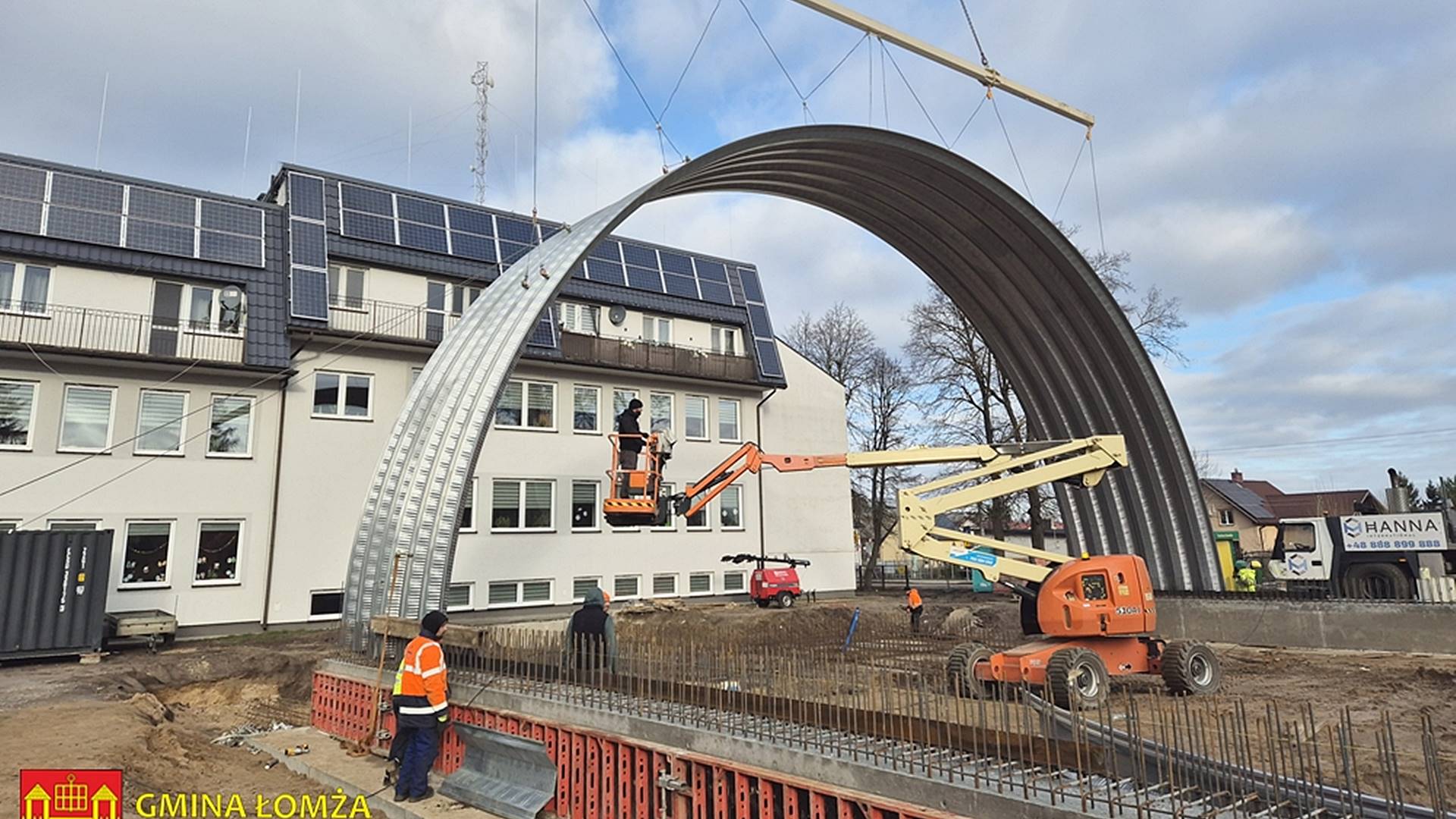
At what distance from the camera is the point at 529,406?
969 inches

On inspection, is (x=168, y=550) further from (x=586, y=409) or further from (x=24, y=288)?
(x=586, y=409)

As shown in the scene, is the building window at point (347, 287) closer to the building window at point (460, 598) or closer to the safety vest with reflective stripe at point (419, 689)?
the building window at point (460, 598)

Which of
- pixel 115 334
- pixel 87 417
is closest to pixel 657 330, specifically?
pixel 115 334

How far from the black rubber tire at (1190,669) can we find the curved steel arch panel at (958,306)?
31.2ft

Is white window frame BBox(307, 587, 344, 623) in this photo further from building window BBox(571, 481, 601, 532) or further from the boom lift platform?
the boom lift platform

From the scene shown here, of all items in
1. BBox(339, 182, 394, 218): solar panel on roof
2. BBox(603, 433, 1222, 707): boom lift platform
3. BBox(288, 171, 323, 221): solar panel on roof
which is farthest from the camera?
BBox(339, 182, 394, 218): solar panel on roof

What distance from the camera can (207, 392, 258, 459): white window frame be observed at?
1945cm

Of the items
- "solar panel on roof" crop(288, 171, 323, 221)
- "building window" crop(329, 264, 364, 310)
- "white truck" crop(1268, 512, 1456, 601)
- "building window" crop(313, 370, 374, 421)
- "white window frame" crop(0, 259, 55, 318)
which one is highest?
"solar panel on roof" crop(288, 171, 323, 221)

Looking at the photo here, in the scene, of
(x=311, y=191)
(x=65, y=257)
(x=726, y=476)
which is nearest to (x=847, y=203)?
(x=726, y=476)

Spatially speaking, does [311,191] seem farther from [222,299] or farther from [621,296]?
[621,296]

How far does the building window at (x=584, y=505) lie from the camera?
81.7 feet

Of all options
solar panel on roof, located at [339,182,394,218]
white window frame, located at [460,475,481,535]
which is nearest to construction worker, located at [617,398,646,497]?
white window frame, located at [460,475,481,535]

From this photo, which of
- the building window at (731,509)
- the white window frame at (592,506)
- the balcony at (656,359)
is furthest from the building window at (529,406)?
the building window at (731,509)

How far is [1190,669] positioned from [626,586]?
16.8 metres
